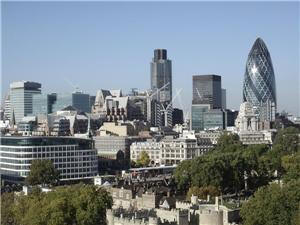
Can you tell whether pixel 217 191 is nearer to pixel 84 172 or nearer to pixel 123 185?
pixel 123 185

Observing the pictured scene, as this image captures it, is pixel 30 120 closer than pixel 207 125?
Yes

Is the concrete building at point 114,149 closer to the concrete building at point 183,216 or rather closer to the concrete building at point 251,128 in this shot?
the concrete building at point 251,128

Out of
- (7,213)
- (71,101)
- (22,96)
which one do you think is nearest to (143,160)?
(7,213)

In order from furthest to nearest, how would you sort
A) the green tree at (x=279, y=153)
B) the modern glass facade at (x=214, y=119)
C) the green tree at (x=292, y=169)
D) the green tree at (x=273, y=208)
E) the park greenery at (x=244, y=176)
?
the modern glass facade at (x=214, y=119)
the green tree at (x=279, y=153)
the green tree at (x=292, y=169)
the park greenery at (x=244, y=176)
the green tree at (x=273, y=208)

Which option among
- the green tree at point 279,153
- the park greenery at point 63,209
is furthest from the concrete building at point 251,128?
the park greenery at point 63,209

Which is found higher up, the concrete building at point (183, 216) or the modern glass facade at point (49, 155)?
the modern glass facade at point (49, 155)

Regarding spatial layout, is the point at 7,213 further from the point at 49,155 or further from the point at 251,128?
the point at 251,128

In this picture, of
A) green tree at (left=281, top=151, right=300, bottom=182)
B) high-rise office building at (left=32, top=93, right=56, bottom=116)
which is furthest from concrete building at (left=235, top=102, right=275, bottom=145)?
high-rise office building at (left=32, top=93, right=56, bottom=116)

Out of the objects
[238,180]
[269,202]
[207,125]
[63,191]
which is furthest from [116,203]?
[207,125]
